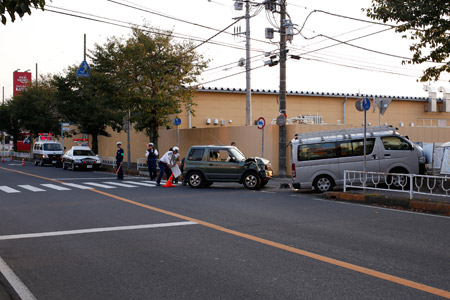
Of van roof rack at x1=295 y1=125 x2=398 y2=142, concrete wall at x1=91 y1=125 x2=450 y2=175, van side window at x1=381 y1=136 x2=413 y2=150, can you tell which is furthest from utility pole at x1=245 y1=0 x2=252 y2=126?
van side window at x1=381 y1=136 x2=413 y2=150

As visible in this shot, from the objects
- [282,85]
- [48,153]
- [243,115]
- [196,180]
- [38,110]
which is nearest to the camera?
[196,180]

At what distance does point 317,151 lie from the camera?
54.6ft

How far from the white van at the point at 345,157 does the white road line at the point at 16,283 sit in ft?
38.6

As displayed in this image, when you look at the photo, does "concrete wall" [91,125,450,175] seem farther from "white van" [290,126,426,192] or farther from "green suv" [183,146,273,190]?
"white van" [290,126,426,192]

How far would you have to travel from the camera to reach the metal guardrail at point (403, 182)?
12711mm

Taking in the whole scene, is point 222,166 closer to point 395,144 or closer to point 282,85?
point 282,85

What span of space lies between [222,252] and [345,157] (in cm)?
1048

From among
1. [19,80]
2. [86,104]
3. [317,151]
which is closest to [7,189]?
[317,151]

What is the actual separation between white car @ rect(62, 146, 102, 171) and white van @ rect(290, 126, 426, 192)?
64.2 ft

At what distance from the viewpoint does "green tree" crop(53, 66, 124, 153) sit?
116 ft

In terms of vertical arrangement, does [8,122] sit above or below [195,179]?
above

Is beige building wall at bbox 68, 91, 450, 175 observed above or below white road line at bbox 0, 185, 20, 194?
above

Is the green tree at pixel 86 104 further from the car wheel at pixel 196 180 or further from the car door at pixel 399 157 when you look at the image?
the car door at pixel 399 157

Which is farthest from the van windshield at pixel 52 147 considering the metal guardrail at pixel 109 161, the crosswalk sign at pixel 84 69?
the crosswalk sign at pixel 84 69
